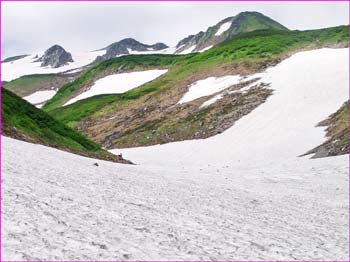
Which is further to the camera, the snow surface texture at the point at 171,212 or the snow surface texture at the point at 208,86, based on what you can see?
the snow surface texture at the point at 208,86

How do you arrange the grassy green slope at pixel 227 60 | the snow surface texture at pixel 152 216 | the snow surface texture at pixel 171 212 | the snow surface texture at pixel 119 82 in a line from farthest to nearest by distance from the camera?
the snow surface texture at pixel 119 82 < the grassy green slope at pixel 227 60 < the snow surface texture at pixel 171 212 < the snow surface texture at pixel 152 216

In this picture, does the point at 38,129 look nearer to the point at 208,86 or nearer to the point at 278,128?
the point at 278,128

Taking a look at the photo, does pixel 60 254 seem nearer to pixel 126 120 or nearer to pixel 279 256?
pixel 279 256

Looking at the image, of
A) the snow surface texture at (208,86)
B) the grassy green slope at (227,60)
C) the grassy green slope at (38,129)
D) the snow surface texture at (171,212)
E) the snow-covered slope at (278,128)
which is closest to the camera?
the snow surface texture at (171,212)

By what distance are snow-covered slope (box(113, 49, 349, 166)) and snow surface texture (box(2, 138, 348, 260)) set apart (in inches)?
885

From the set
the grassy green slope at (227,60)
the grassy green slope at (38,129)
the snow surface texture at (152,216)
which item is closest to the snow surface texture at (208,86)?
the grassy green slope at (227,60)

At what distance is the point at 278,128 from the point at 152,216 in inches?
2202

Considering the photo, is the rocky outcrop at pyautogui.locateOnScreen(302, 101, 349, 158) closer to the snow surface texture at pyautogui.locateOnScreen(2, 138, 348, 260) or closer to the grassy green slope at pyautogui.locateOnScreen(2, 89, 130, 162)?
the snow surface texture at pyautogui.locateOnScreen(2, 138, 348, 260)

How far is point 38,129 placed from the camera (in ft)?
159

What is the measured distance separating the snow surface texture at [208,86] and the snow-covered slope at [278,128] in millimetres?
9083

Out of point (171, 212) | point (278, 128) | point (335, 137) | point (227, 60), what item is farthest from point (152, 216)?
point (227, 60)

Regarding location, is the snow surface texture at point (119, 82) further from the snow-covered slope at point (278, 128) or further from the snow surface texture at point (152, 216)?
the snow surface texture at point (152, 216)

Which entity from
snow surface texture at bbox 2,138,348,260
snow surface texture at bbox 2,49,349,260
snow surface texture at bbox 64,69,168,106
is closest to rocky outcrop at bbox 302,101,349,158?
snow surface texture at bbox 2,49,349,260

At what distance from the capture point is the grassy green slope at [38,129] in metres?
43.1
